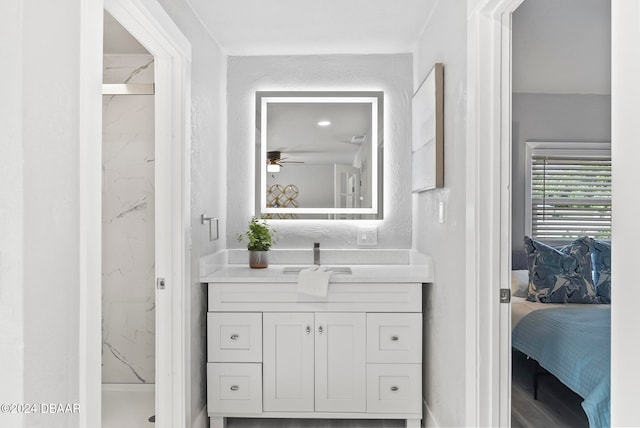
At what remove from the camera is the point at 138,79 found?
10.5 ft

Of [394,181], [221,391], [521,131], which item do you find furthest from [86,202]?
[521,131]

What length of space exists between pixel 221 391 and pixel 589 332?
201 centimetres

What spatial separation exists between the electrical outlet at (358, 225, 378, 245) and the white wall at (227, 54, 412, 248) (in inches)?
1.3

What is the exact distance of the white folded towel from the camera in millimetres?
2538

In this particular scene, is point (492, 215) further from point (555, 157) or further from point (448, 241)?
point (555, 157)

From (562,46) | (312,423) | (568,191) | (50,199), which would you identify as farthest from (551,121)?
(50,199)

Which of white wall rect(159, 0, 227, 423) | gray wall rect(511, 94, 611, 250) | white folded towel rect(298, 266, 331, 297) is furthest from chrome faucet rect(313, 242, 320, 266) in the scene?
gray wall rect(511, 94, 611, 250)

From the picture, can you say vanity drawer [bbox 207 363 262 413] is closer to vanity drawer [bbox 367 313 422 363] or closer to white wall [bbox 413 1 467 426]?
vanity drawer [bbox 367 313 422 363]

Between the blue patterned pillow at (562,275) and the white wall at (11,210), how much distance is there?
9.64 ft

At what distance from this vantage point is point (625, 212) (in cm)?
91

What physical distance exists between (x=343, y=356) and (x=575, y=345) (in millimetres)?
1203

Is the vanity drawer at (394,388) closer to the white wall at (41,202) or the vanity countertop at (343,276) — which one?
the vanity countertop at (343,276)

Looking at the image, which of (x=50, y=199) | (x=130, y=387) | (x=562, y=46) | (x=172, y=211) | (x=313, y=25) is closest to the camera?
(x=50, y=199)

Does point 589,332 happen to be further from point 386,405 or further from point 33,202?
point 33,202
